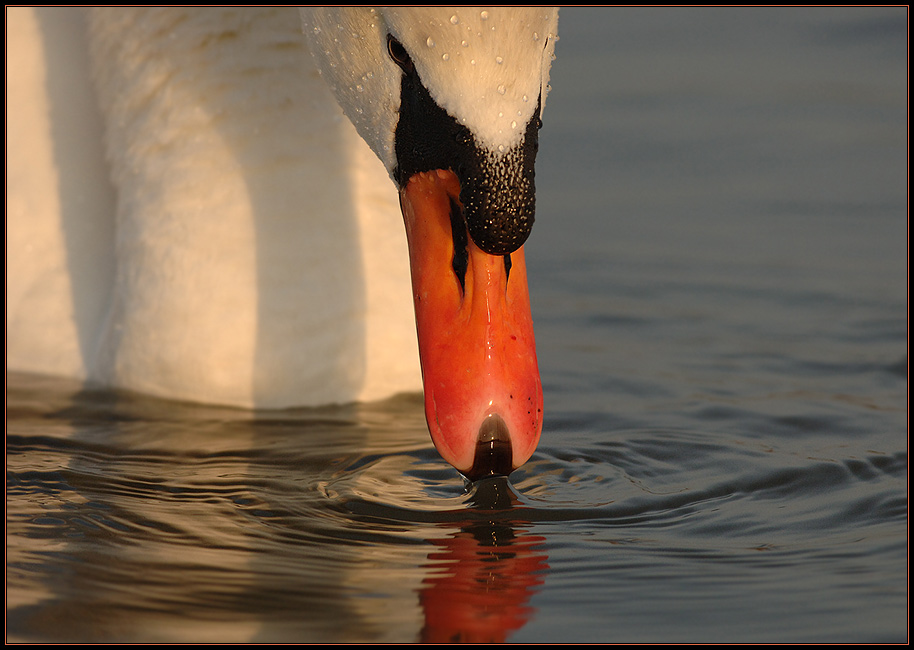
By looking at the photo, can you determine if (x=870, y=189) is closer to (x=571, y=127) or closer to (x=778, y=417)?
(x=571, y=127)

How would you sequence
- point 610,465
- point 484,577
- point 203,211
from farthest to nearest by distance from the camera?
1. point 203,211
2. point 610,465
3. point 484,577

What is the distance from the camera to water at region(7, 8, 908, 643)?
349 centimetres

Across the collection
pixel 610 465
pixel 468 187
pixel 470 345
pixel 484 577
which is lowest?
pixel 484 577

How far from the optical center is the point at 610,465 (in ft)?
14.7

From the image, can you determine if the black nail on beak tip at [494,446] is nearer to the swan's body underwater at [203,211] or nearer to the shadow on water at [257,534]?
the shadow on water at [257,534]

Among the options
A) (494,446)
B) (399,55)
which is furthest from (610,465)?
(399,55)

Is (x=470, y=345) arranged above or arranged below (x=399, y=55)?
below

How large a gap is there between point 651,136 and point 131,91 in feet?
11.4

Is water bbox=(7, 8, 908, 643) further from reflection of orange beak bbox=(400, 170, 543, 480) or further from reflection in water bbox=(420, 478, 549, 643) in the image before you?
reflection of orange beak bbox=(400, 170, 543, 480)

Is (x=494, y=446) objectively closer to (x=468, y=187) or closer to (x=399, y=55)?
(x=468, y=187)

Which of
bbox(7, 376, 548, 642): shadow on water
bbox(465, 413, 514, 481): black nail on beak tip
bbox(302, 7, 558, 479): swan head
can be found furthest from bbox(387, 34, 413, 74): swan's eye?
bbox(7, 376, 548, 642): shadow on water

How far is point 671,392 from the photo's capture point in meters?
5.40

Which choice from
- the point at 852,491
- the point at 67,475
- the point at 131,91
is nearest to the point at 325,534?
the point at 67,475

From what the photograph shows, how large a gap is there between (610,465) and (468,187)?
1149 mm
